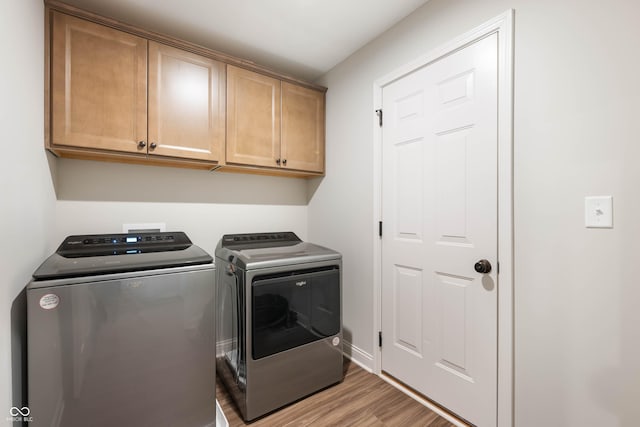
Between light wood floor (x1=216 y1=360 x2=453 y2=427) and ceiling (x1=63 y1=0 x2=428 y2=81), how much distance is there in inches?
96.2

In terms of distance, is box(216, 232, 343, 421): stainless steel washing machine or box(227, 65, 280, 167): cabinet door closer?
box(216, 232, 343, 421): stainless steel washing machine

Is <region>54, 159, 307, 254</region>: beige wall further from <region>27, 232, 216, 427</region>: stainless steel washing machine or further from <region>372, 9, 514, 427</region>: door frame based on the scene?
<region>372, 9, 514, 427</region>: door frame

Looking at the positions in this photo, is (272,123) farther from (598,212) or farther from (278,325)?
(598,212)

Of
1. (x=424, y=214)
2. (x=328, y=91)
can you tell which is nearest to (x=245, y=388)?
(x=424, y=214)

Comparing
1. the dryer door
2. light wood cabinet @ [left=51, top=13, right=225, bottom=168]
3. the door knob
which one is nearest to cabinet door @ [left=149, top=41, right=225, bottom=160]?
light wood cabinet @ [left=51, top=13, right=225, bottom=168]

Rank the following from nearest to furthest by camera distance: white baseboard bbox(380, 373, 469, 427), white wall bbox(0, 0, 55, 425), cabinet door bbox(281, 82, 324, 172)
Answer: white wall bbox(0, 0, 55, 425) → white baseboard bbox(380, 373, 469, 427) → cabinet door bbox(281, 82, 324, 172)

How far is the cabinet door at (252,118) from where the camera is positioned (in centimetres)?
202

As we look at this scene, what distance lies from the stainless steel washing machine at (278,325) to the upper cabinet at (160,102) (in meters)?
0.80

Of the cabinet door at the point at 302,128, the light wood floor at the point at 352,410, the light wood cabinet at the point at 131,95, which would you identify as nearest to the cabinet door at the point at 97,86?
the light wood cabinet at the point at 131,95

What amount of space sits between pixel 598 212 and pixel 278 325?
1625 millimetres

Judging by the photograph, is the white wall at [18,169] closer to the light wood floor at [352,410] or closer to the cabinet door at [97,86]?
the cabinet door at [97,86]

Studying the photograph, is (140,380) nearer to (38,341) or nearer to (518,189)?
(38,341)

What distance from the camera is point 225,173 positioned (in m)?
2.35

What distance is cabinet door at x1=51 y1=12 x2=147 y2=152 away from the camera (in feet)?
4.87
